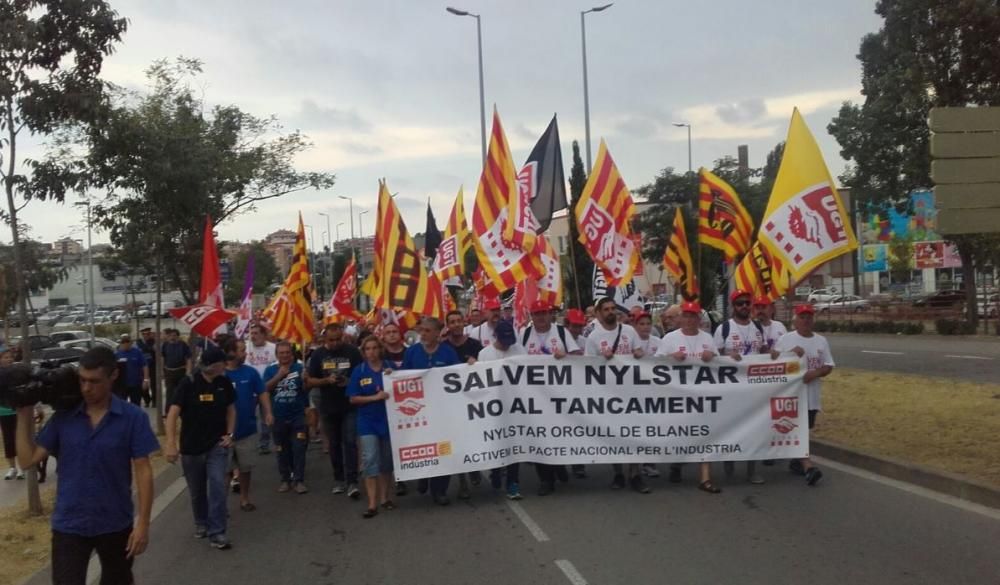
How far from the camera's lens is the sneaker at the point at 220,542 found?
7.65 meters

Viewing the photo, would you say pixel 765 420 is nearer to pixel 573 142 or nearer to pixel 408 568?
pixel 408 568

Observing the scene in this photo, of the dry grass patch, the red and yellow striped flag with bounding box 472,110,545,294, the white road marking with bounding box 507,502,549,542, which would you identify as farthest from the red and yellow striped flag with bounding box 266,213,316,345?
the dry grass patch

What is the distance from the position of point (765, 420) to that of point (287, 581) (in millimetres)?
5055

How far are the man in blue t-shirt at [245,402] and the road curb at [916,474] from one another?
19.9 feet

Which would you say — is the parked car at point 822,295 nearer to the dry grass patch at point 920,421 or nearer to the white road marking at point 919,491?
the dry grass patch at point 920,421

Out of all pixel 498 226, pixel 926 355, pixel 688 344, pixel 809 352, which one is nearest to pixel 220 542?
pixel 688 344

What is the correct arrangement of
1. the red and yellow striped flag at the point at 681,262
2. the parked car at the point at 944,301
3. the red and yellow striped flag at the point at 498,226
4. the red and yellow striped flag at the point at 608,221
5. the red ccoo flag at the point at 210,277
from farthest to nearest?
the parked car at the point at 944,301
the red and yellow striped flag at the point at 681,262
the red and yellow striped flag at the point at 608,221
the red and yellow striped flag at the point at 498,226
the red ccoo flag at the point at 210,277

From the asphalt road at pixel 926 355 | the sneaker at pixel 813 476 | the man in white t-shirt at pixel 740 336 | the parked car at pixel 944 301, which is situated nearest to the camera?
the sneaker at pixel 813 476

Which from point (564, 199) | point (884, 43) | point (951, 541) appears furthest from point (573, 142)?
point (951, 541)

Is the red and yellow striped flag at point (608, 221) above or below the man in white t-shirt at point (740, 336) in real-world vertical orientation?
above

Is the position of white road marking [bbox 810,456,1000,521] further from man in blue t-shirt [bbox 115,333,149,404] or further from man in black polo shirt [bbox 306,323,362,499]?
man in blue t-shirt [bbox 115,333,149,404]

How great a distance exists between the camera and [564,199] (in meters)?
12.5

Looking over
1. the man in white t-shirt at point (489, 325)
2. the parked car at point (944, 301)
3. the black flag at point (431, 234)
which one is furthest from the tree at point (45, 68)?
the parked car at point (944, 301)

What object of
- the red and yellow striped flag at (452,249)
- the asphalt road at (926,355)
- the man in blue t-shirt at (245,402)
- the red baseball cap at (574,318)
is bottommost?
the asphalt road at (926,355)
